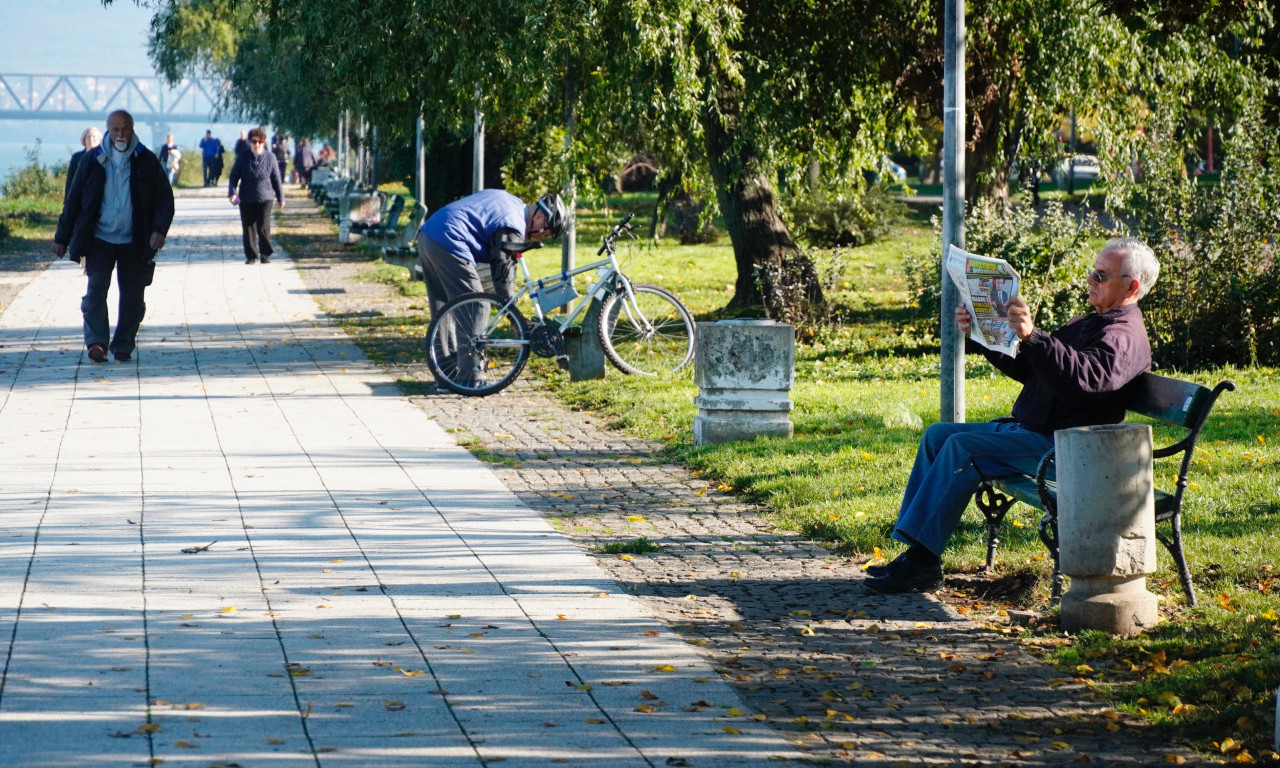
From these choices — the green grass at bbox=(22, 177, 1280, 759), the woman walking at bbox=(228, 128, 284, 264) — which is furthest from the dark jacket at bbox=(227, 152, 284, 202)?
the green grass at bbox=(22, 177, 1280, 759)

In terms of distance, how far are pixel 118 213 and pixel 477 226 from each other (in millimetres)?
3340

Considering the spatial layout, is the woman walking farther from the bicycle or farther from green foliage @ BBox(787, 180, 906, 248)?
the bicycle

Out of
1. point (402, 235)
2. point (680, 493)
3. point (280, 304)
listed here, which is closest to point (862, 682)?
point (680, 493)

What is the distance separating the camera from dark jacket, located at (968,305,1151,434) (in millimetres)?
5590

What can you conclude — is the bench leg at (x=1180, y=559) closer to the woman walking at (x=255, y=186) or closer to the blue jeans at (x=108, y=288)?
the blue jeans at (x=108, y=288)

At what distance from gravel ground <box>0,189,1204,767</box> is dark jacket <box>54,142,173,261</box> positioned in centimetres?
450

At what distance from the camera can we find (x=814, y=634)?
18.2ft

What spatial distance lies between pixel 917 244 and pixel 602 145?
12.4 metres

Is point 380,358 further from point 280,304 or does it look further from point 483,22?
point 280,304

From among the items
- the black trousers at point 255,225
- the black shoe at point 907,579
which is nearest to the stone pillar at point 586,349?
the black shoe at point 907,579

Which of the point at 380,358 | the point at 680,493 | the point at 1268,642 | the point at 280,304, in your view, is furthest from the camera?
the point at 280,304

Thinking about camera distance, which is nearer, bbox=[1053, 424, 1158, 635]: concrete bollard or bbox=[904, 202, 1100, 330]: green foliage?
bbox=[1053, 424, 1158, 635]: concrete bollard

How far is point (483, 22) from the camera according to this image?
12086 millimetres

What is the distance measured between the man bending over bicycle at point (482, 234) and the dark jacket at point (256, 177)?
10566 mm
